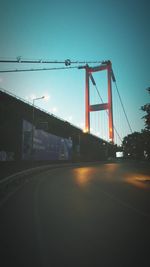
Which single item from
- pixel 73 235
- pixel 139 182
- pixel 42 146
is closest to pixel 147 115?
pixel 139 182

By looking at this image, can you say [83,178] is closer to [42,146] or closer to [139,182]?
[139,182]

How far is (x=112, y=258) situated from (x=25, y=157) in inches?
1549

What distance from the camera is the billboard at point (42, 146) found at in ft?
140

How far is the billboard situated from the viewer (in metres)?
42.5

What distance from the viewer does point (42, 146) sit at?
161 feet

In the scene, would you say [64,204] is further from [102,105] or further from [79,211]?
[102,105]

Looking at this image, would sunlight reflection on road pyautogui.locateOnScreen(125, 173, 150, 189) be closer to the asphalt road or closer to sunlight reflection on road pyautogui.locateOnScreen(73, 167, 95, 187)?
sunlight reflection on road pyautogui.locateOnScreen(73, 167, 95, 187)

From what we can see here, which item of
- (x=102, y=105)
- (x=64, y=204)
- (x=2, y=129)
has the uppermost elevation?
(x=102, y=105)

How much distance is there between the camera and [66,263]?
4270 mm

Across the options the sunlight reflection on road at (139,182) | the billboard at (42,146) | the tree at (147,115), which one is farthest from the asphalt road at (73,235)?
the billboard at (42,146)

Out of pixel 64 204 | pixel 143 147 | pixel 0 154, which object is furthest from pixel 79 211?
pixel 0 154

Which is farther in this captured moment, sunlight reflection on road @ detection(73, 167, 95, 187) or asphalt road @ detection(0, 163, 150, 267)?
sunlight reflection on road @ detection(73, 167, 95, 187)

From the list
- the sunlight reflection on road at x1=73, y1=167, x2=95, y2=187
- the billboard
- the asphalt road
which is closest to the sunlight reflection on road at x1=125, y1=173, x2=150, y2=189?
the sunlight reflection on road at x1=73, y1=167, x2=95, y2=187

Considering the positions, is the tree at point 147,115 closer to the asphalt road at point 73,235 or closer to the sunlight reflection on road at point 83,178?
the sunlight reflection on road at point 83,178
